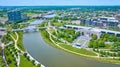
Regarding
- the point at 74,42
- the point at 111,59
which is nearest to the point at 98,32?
the point at 74,42

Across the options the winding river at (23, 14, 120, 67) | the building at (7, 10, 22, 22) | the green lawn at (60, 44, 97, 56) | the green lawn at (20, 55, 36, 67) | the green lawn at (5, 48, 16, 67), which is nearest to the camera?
the green lawn at (20, 55, 36, 67)

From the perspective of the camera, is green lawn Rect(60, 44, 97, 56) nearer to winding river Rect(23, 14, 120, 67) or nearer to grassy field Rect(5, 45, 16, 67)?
winding river Rect(23, 14, 120, 67)

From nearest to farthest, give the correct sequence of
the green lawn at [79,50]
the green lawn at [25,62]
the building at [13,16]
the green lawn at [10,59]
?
the green lawn at [25,62] < the green lawn at [10,59] < the green lawn at [79,50] < the building at [13,16]

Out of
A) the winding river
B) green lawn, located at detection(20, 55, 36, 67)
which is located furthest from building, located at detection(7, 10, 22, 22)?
green lawn, located at detection(20, 55, 36, 67)

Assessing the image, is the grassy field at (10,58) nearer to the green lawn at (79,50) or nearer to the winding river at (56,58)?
the winding river at (56,58)

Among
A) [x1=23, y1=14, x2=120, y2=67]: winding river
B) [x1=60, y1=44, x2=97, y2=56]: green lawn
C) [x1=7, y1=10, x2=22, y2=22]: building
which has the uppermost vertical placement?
[x1=7, y1=10, x2=22, y2=22]: building

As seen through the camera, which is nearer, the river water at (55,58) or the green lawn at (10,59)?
the green lawn at (10,59)

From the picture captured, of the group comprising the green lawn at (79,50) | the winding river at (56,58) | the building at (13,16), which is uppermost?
the building at (13,16)

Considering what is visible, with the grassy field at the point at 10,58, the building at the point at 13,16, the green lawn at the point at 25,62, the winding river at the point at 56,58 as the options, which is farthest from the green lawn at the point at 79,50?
the building at the point at 13,16

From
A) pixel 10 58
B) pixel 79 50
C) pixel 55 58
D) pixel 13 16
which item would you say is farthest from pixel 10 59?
pixel 13 16

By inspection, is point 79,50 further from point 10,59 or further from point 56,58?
point 10,59

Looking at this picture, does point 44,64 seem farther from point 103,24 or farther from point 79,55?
point 103,24
